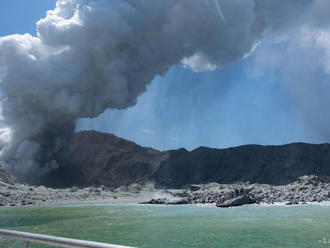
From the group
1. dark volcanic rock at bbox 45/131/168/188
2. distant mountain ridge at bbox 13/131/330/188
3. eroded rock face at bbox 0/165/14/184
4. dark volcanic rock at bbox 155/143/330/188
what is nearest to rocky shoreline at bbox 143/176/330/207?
eroded rock face at bbox 0/165/14/184

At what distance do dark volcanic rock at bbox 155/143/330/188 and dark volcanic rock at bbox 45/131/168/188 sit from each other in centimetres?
812

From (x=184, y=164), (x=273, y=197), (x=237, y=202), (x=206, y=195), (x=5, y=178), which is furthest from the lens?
(x=184, y=164)

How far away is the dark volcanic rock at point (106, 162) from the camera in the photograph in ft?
466

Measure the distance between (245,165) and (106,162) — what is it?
57840mm

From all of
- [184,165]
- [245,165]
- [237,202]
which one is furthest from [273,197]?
[184,165]

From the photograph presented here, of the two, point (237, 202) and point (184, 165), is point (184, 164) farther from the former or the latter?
point (237, 202)

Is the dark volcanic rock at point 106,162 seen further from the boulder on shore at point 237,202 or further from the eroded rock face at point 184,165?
the boulder on shore at point 237,202

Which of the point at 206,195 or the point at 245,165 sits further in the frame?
the point at 245,165

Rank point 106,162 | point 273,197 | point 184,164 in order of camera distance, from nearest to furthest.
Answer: point 273,197, point 184,164, point 106,162

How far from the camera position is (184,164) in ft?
490

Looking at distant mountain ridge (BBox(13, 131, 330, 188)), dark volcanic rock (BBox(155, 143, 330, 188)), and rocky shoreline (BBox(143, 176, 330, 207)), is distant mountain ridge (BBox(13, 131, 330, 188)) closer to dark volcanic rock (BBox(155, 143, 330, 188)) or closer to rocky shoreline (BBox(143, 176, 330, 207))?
dark volcanic rock (BBox(155, 143, 330, 188))

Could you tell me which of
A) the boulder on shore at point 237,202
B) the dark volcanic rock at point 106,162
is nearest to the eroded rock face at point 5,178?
the dark volcanic rock at point 106,162

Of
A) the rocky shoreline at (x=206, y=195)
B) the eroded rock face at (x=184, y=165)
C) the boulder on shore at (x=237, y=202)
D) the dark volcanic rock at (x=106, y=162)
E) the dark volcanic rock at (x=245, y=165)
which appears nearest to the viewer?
the boulder on shore at (x=237, y=202)

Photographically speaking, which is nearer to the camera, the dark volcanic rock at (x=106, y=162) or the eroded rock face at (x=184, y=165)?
the eroded rock face at (x=184, y=165)
